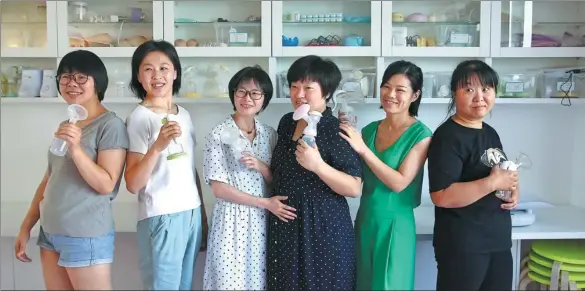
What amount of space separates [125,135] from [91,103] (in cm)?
10

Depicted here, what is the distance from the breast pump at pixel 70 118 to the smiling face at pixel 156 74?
17cm

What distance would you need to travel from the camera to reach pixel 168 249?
117 centimetres

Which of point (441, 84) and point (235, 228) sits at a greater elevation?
point (441, 84)

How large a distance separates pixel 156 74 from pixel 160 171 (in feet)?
0.76

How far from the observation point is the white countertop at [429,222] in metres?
1.33

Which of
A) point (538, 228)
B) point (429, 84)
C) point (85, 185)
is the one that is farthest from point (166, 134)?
point (538, 228)

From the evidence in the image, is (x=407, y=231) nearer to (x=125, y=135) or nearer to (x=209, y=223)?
(x=209, y=223)

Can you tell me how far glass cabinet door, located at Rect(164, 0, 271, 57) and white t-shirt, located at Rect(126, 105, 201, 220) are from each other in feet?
1.70

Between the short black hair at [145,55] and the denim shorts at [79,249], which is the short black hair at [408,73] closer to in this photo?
the short black hair at [145,55]

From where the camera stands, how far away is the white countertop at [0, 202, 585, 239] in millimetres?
1334

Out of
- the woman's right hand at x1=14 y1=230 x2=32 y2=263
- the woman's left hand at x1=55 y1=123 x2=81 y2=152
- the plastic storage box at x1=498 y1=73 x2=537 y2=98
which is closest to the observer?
the woman's left hand at x1=55 y1=123 x2=81 y2=152

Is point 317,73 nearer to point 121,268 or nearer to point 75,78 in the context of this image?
point 75,78

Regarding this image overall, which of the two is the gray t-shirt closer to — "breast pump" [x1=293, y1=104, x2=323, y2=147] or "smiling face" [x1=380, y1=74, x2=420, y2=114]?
"breast pump" [x1=293, y1=104, x2=323, y2=147]

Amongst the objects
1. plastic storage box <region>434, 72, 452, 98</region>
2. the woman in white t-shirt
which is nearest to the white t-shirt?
the woman in white t-shirt
